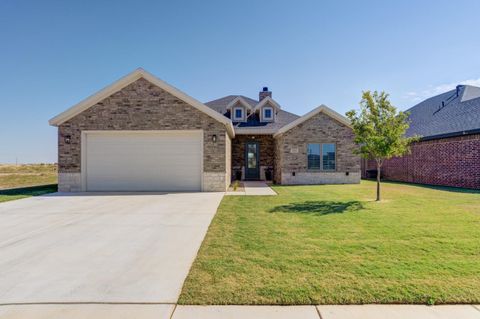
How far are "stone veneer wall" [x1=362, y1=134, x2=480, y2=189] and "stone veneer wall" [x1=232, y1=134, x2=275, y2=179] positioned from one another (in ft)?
31.2

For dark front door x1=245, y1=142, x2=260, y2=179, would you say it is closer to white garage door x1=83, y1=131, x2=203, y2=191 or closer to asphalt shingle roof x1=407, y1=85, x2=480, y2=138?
white garage door x1=83, y1=131, x2=203, y2=191

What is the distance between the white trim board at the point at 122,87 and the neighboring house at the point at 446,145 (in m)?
12.9

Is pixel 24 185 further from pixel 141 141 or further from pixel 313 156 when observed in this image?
pixel 313 156

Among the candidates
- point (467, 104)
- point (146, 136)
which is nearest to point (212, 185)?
point (146, 136)

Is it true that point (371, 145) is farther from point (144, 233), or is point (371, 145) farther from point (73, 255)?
point (73, 255)

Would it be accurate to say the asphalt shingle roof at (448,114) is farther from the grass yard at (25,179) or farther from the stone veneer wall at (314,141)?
the grass yard at (25,179)

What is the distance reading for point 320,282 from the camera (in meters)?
3.05

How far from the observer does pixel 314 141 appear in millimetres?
14914

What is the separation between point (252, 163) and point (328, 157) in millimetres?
5255

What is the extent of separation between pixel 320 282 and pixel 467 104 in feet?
63.0

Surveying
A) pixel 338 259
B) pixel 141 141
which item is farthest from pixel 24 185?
pixel 338 259

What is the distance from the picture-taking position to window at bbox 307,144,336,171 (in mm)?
14953

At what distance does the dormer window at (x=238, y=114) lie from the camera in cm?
1805

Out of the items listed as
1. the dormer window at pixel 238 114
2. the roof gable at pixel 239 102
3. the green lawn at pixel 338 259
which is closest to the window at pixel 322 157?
the dormer window at pixel 238 114
